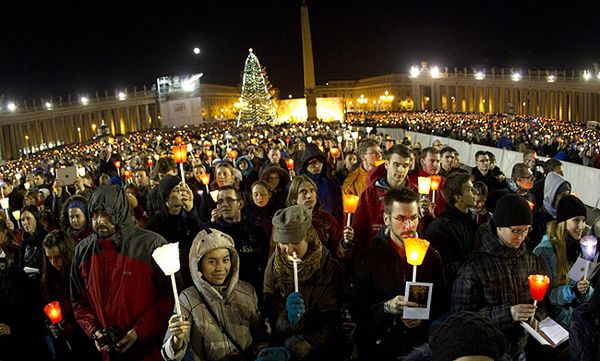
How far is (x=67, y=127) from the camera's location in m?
84.6

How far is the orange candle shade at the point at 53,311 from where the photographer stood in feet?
16.7

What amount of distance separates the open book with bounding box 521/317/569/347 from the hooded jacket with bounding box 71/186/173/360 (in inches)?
101

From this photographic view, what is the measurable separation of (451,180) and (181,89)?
93.0 m

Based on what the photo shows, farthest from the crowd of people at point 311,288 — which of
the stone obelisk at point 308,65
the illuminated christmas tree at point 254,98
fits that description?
the stone obelisk at point 308,65

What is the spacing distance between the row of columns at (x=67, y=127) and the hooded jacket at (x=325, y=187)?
63450 millimetres

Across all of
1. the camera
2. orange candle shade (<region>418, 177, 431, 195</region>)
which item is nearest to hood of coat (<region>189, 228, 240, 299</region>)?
the camera

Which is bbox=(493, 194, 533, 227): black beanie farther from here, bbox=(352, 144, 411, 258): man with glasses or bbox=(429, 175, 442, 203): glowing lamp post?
bbox=(429, 175, 442, 203): glowing lamp post

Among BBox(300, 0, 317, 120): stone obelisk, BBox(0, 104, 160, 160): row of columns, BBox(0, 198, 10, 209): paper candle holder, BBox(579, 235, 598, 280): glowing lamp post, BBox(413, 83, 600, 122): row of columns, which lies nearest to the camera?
BBox(579, 235, 598, 280): glowing lamp post

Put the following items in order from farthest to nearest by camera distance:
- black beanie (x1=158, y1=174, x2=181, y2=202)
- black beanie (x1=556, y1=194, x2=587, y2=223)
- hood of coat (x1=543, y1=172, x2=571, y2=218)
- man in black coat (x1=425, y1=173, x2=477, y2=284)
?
black beanie (x1=158, y1=174, x2=181, y2=202)
hood of coat (x1=543, y1=172, x2=571, y2=218)
man in black coat (x1=425, y1=173, x2=477, y2=284)
black beanie (x1=556, y1=194, x2=587, y2=223)

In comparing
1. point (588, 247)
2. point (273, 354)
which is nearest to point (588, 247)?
point (588, 247)

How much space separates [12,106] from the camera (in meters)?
69.7

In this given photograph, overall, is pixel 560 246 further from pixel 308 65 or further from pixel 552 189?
pixel 308 65

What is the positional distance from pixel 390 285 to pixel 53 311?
9.55 ft

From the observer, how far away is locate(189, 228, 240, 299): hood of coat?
156 inches
